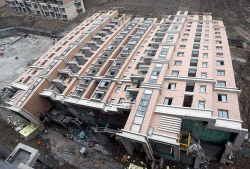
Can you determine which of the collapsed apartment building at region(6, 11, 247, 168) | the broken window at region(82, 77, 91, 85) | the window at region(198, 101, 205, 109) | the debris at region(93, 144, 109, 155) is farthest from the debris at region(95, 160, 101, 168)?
the window at region(198, 101, 205, 109)

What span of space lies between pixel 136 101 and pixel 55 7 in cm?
7388

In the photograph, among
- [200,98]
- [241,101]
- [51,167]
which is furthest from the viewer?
[241,101]

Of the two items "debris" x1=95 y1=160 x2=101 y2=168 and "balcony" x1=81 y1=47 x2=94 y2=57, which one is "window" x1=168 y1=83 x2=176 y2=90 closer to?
"debris" x1=95 y1=160 x2=101 y2=168

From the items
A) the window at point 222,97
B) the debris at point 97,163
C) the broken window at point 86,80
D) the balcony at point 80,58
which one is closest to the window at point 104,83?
the broken window at point 86,80

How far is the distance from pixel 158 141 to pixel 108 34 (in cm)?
3982

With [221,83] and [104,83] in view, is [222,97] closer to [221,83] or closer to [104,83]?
[221,83]

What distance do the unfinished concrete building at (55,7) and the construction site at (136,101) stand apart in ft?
91.3

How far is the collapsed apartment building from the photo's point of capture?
22.1m

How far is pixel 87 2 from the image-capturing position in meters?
85.2

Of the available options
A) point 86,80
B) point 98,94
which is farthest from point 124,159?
point 86,80

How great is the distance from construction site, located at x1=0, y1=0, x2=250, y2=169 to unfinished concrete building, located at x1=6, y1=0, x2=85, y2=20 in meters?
27.8

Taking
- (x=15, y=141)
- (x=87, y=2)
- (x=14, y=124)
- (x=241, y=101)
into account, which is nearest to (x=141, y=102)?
(x=241, y=101)

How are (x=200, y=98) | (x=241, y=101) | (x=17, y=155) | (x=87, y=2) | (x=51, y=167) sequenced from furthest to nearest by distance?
1. (x=87, y=2)
2. (x=241, y=101)
3. (x=51, y=167)
4. (x=200, y=98)
5. (x=17, y=155)

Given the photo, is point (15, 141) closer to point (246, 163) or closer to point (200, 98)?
point (200, 98)
